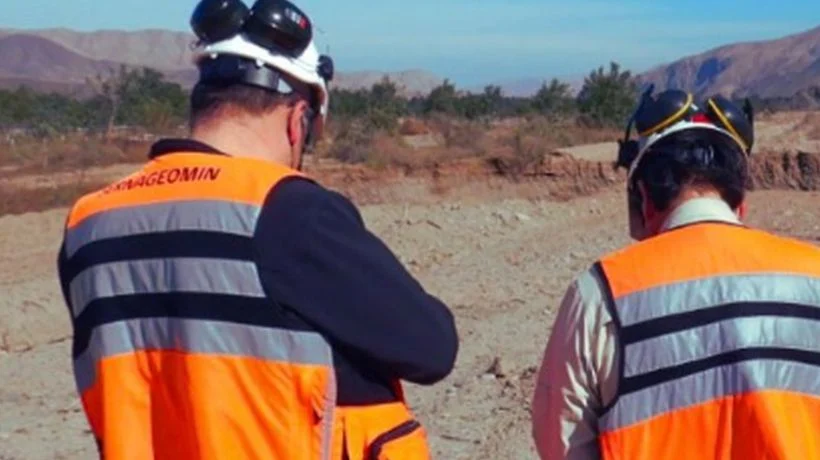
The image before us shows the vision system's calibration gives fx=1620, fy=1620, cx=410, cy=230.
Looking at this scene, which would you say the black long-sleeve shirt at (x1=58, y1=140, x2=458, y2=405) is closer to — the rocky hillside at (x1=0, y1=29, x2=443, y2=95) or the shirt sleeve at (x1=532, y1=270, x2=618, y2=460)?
the shirt sleeve at (x1=532, y1=270, x2=618, y2=460)

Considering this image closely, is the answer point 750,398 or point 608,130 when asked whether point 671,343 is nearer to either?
point 750,398

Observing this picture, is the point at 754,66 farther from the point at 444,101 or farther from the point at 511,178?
the point at 511,178

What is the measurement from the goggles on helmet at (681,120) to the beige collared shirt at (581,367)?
0.19 m

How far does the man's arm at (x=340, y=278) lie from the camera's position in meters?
2.71

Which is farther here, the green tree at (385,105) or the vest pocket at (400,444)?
the green tree at (385,105)

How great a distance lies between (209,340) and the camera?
275 centimetres

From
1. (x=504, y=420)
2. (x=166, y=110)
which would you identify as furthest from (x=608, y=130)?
(x=504, y=420)

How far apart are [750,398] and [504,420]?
21.2ft

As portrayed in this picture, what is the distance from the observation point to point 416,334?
279cm

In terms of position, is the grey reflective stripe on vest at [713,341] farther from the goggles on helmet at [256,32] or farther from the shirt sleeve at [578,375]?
the goggles on helmet at [256,32]

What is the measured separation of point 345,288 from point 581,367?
0.45m

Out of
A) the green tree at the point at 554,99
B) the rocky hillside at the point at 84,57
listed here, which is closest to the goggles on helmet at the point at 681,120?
the green tree at the point at 554,99

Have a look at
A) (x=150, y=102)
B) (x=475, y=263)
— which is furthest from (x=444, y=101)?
(x=475, y=263)

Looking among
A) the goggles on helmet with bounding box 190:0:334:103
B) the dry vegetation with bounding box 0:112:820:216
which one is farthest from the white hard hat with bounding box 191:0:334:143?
the dry vegetation with bounding box 0:112:820:216
